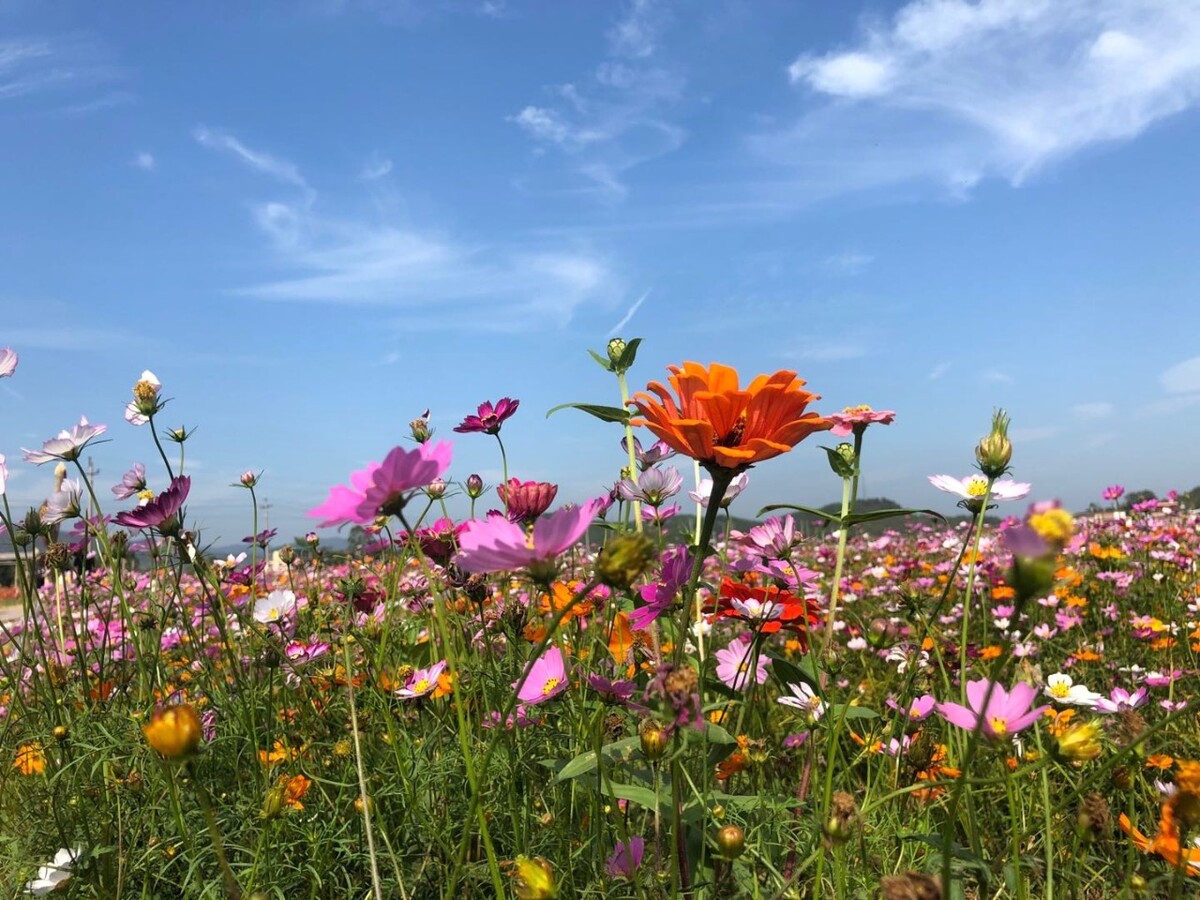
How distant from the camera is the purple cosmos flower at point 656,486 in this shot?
1.34 m

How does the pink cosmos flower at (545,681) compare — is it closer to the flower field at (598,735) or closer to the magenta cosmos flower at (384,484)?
the flower field at (598,735)

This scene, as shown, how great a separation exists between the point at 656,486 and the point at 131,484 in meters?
1.32

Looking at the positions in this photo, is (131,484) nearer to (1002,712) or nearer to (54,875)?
(54,875)

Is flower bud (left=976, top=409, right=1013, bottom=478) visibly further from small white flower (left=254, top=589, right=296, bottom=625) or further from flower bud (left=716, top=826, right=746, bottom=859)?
small white flower (left=254, top=589, right=296, bottom=625)

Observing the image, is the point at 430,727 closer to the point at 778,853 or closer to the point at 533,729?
the point at 533,729

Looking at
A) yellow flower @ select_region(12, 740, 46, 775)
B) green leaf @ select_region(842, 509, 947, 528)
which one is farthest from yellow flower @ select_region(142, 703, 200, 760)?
yellow flower @ select_region(12, 740, 46, 775)

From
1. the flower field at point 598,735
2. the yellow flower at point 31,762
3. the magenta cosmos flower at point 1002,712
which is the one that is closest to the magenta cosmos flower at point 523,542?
the flower field at point 598,735

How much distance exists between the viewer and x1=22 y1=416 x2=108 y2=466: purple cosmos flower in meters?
1.61

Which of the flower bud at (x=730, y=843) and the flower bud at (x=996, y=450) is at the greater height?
the flower bud at (x=996, y=450)

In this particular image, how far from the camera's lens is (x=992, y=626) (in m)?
3.01

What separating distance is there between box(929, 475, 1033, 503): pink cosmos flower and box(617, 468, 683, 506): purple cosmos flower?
0.45 meters

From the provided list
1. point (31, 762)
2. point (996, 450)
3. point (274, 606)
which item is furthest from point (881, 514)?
point (31, 762)

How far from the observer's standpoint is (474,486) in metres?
1.79

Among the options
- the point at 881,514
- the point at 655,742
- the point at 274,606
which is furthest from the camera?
the point at 274,606
